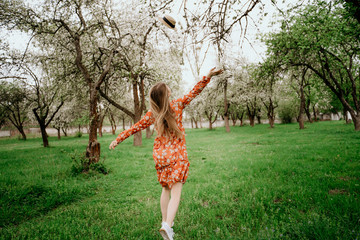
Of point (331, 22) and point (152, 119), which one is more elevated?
point (331, 22)

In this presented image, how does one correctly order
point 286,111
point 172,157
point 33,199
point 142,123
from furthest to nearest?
point 286,111 < point 33,199 < point 142,123 < point 172,157

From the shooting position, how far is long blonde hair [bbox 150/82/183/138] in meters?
2.87

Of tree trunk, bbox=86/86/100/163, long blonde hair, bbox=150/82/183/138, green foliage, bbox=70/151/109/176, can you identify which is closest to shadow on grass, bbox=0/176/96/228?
green foliage, bbox=70/151/109/176

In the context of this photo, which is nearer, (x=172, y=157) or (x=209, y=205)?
(x=172, y=157)

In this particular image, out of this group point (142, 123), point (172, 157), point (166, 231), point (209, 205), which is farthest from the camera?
point (209, 205)

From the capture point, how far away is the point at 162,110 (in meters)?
2.88

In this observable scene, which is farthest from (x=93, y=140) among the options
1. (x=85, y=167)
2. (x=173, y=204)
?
(x=173, y=204)

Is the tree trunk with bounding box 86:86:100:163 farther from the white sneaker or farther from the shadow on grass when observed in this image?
the white sneaker

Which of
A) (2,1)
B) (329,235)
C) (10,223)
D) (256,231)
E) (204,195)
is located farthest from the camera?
(2,1)

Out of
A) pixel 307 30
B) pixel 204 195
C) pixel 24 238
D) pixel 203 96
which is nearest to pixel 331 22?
pixel 307 30

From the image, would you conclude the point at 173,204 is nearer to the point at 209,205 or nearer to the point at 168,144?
the point at 168,144

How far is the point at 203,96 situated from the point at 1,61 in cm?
2619

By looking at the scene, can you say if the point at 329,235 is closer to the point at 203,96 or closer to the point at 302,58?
the point at 302,58

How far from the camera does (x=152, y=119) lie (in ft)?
10.2
